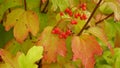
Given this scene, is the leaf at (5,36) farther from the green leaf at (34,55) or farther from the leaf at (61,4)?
the green leaf at (34,55)

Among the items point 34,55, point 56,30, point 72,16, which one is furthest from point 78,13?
point 34,55

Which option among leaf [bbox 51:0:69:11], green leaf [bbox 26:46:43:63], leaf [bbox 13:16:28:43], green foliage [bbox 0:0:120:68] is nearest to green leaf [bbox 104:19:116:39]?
green foliage [bbox 0:0:120:68]

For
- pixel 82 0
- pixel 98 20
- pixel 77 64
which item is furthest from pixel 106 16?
pixel 77 64

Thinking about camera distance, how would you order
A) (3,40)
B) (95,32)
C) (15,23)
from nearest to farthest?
1. (95,32)
2. (15,23)
3. (3,40)

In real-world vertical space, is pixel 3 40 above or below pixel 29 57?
below

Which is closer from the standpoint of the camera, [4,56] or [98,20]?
[4,56]

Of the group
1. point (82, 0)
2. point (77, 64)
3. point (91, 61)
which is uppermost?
point (82, 0)

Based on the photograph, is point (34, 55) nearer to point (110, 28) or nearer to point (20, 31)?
point (20, 31)

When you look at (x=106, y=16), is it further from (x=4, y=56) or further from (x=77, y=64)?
(x=4, y=56)
